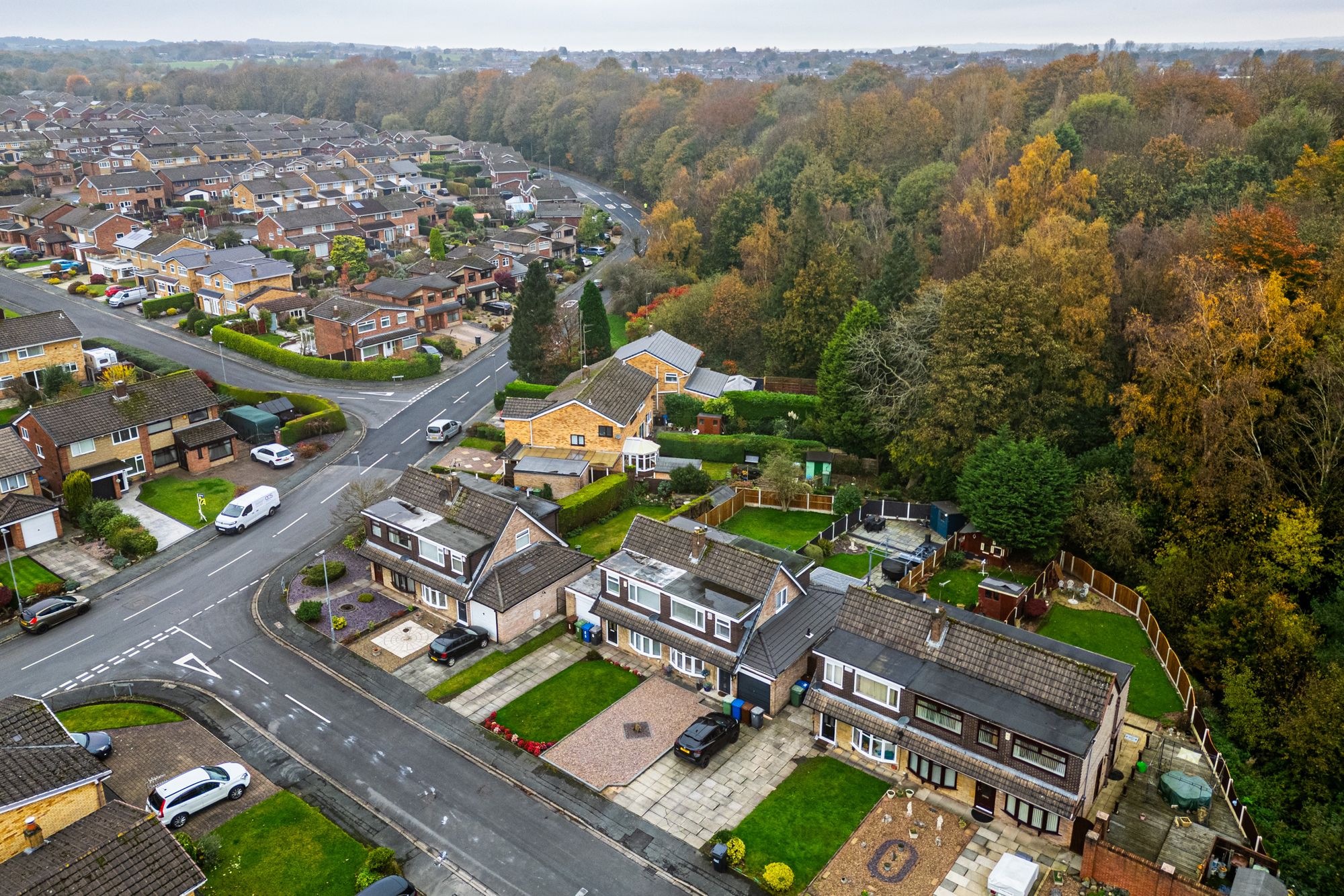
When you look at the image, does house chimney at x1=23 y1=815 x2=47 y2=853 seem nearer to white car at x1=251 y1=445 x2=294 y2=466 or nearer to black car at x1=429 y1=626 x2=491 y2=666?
black car at x1=429 y1=626 x2=491 y2=666

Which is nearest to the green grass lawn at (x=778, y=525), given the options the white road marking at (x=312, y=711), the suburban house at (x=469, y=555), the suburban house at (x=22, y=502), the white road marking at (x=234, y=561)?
the suburban house at (x=469, y=555)

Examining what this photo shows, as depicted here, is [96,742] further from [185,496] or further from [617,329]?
[617,329]

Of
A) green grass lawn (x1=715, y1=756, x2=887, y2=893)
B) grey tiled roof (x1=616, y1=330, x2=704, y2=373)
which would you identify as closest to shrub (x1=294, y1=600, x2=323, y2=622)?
green grass lawn (x1=715, y1=756, x2=887, y2=893)

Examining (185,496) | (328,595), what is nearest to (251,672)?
(328,595)

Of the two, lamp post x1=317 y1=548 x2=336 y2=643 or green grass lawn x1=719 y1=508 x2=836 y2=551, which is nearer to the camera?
lamp post x1=317 y1=548 x2=336 y2=643

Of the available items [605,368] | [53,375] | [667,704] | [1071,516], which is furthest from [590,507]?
[53,375]

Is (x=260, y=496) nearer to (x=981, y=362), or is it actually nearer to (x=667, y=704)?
(x=667, y=704)
